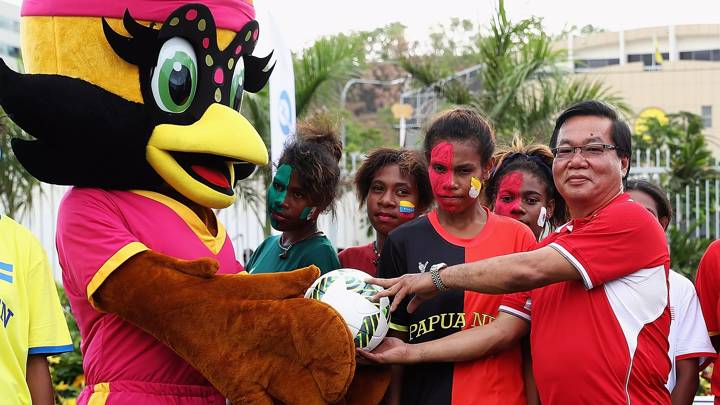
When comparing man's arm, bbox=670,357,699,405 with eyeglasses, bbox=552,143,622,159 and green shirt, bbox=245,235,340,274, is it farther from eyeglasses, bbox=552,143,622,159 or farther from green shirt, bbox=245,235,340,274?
green shirt, bbox=245,235,340,274

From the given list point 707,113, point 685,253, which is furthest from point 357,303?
point 707,113

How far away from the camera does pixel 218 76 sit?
165 inches

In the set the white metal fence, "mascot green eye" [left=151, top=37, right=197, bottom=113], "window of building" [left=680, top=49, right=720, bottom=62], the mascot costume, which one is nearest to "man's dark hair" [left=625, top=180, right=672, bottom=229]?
the mascot costume

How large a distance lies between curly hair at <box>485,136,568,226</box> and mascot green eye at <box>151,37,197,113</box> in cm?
182

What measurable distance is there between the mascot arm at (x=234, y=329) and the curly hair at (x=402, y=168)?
162 centimetres

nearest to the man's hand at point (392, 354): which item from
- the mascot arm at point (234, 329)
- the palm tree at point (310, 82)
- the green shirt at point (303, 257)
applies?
the mascot arm at point (234, 329)

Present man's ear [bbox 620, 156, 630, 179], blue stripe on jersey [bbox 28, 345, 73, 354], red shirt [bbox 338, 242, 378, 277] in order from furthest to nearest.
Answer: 1. red shirt [bbox 338, 242, 378, 277]
2. man's ear [bbox 620, 156, 630, 179]
3. blue stripe on jersey [bbox 28, 345, 73, 354]

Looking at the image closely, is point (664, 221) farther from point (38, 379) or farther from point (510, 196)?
point (38, 379)

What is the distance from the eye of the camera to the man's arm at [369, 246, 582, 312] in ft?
12.7

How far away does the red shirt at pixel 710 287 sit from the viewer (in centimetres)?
430

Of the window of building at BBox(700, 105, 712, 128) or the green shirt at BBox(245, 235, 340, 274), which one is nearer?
the green shirt at BBox(245, 235, 340, 274)

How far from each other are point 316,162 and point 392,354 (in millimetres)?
1372

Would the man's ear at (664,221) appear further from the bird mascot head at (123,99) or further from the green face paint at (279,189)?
the bird mascot head at (123,99)

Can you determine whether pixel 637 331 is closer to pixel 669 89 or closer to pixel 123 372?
pixel 123 372
